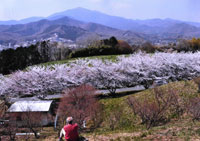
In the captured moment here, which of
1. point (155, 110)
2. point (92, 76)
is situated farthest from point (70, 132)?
point (92, 76)

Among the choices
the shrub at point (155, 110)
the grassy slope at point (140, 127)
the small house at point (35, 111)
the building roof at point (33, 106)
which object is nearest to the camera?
the grassy slope at point (140, 127)

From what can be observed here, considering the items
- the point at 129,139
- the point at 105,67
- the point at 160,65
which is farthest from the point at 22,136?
the point at 160,65

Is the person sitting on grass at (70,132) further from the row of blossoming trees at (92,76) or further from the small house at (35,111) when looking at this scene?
the row of blossoming trees at (92,76)

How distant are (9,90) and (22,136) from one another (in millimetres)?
7972

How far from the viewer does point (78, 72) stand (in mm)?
18391

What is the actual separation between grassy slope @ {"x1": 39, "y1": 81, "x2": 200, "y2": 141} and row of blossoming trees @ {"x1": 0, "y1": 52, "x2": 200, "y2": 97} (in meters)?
3.01

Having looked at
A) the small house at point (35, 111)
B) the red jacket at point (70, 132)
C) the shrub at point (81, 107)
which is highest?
the red jacket at point (70, 132)

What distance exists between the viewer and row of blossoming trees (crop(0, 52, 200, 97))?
18281mm

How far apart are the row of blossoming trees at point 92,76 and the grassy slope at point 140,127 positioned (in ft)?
9.87

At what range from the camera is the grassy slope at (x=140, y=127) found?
7.20 metres

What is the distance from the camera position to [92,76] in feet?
60.3

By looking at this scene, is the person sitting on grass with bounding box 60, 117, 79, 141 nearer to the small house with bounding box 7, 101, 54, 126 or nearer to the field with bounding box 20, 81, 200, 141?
the field with bounding box 20, 81, 200, 141

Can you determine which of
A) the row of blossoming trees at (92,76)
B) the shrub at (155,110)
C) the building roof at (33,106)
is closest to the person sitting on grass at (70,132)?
the shrub at (155,110)

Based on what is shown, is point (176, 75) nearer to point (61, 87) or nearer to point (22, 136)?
point (61, 87)
